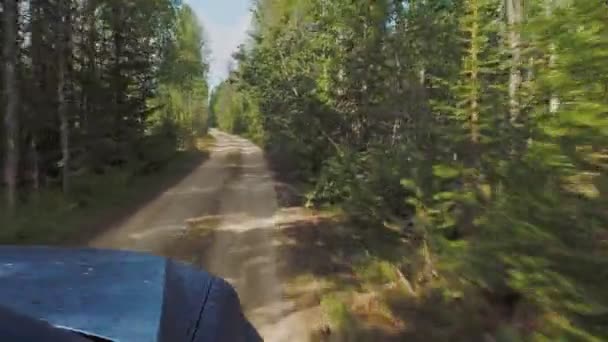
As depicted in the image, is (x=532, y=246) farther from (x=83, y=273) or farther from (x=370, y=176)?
(x=370, y=176)

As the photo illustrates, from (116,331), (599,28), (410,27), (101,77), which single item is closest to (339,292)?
(410,27)

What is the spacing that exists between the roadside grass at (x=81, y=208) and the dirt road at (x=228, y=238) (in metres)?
0.51

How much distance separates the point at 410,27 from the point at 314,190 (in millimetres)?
6396

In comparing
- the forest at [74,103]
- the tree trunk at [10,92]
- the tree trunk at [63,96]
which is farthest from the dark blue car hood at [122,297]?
the tree trunk at [63,96]

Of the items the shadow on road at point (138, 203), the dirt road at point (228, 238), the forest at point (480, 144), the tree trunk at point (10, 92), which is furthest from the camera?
the tree trunk at point (10, 92)

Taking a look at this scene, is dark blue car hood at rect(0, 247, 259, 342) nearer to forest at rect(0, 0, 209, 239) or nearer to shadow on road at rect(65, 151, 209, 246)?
forest at rect(0, 0, 209, 239)

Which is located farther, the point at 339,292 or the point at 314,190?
the point at 314,190

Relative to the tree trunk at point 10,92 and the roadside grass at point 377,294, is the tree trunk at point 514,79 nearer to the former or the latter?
the roadside grass at point 377,294

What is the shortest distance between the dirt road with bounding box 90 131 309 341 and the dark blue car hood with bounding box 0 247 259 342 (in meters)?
4.46

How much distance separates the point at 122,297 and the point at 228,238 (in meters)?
10.3

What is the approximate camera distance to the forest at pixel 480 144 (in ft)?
10.6

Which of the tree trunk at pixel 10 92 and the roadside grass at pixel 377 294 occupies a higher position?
the tree trunk at pixel 10 92

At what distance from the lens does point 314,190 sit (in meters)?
16.4

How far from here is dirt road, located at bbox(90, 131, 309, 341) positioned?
8305mm
